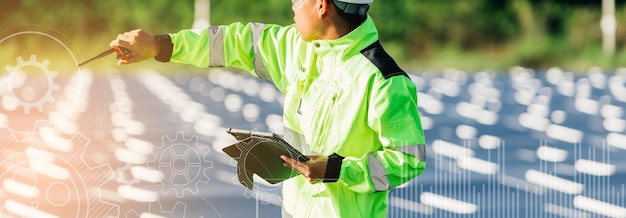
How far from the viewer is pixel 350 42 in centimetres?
410

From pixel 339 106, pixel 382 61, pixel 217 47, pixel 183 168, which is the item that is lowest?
pixel 339 106

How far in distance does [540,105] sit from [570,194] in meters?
13.0

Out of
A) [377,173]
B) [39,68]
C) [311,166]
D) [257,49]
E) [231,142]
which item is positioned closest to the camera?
[311,166]

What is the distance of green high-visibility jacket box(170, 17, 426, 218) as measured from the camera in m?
3.97

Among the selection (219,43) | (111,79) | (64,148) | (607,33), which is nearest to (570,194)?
(64,148)

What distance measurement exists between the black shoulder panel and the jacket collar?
0.02 metres

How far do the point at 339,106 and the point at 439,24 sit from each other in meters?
44.0

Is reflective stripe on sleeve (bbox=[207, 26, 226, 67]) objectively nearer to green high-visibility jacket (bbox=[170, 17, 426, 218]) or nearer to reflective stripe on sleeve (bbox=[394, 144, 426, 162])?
green high-visibility jacket (bbox=[170, 17, 426, 218])

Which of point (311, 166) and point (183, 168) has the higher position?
point (183, 168)

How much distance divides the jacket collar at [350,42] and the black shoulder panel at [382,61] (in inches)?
0.6

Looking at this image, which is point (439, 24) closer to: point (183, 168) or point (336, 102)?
point (183, 168)

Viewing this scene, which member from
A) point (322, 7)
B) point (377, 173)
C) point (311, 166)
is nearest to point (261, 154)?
point (311, 166)
